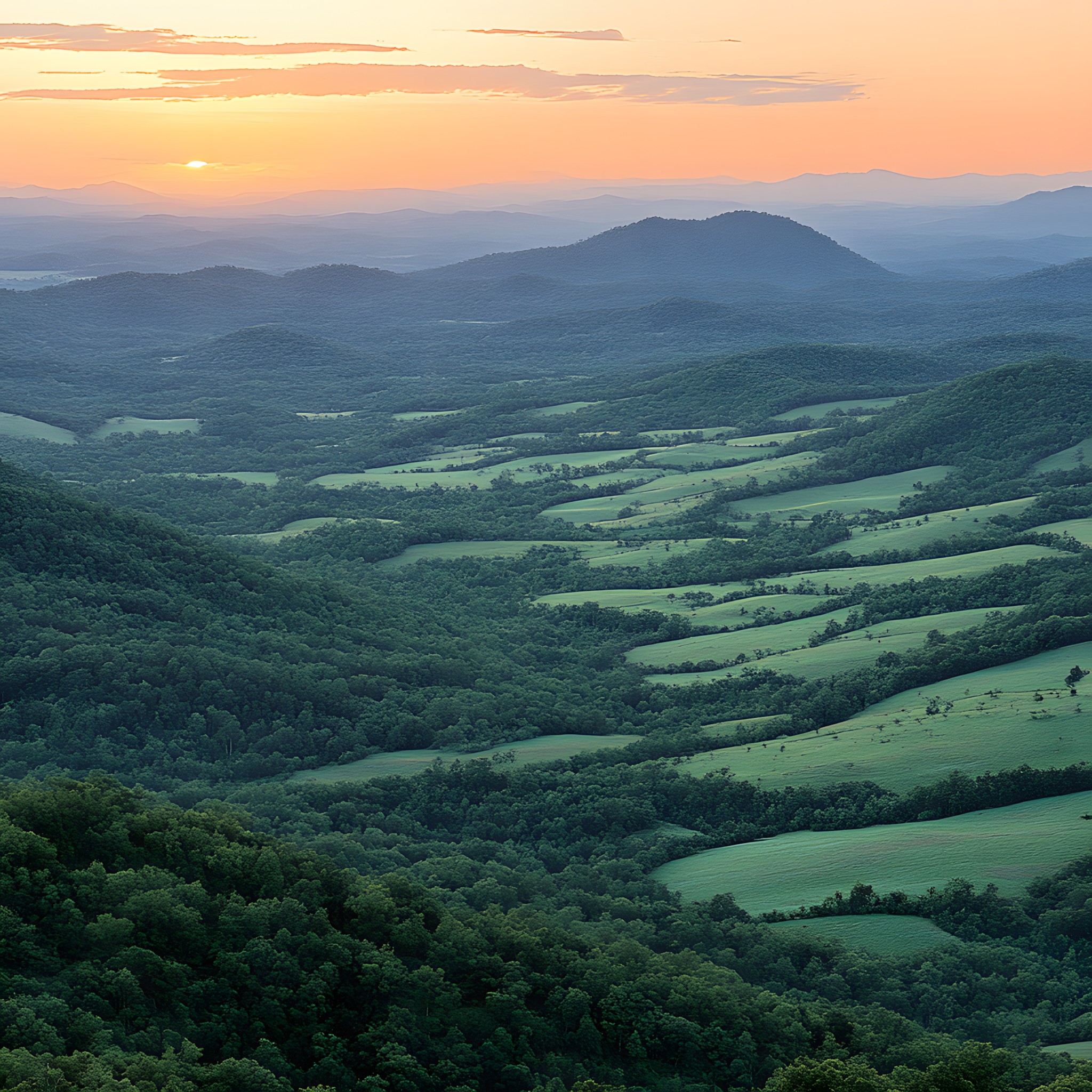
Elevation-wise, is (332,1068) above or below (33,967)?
below

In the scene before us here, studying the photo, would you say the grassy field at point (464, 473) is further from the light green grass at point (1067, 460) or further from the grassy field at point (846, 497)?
the light green grass at point (1067, 460)

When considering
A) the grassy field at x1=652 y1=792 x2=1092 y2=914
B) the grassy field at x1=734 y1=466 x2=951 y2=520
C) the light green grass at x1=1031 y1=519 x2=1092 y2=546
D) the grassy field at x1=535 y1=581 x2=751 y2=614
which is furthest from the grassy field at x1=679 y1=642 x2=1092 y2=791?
the grassy field at x1=734 y1=466 x2=951 y2=520

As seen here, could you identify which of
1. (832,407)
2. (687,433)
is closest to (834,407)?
(832,407)

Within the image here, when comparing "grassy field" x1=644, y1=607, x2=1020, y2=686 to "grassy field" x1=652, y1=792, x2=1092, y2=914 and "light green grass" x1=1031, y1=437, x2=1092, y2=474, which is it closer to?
"grassy field" x1=652, y1=792, x2=1092, y2=914

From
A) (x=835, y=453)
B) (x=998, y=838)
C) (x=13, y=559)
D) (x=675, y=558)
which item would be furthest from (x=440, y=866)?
(x=835, y=453)

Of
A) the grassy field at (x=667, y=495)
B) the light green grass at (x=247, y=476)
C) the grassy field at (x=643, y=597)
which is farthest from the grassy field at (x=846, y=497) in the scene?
the light green grass at (x=247, y=476)

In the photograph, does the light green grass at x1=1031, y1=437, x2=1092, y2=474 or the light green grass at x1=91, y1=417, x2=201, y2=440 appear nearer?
the light green grass at x1=1031, y1=437, x2=1092, y2=474

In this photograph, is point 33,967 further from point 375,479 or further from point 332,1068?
point 375,479
